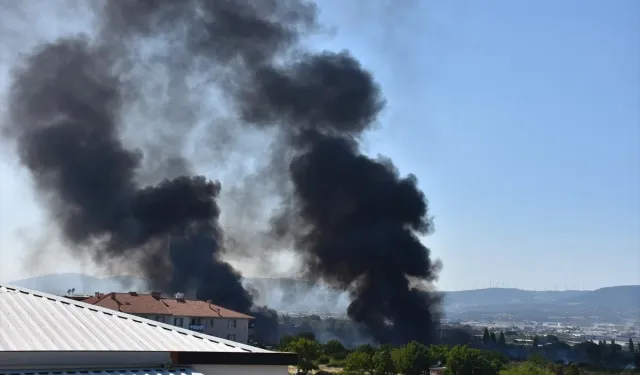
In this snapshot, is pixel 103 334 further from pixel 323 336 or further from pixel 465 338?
pixel 323 336

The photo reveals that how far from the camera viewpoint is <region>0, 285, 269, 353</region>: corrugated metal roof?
41.9ft

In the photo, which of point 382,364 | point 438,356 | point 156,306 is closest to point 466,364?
point 382,364

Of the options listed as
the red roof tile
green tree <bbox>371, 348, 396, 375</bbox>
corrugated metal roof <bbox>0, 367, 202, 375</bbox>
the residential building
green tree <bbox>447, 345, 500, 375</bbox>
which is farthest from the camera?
the red roof tile

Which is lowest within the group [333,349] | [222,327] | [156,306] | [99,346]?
[333,349]

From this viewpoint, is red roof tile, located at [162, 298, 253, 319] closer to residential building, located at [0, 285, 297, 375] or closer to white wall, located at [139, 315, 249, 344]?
white wall, located at [139, 315, 249, 344]

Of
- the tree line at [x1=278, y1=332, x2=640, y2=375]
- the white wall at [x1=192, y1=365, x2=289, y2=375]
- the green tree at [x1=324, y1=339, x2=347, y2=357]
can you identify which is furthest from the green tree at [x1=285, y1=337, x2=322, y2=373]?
the white wall at [x1=192, y1=365, x2=289, y2=375]

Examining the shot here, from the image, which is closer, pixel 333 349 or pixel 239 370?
pixel 239 370

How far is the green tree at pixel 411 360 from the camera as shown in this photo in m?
54.2

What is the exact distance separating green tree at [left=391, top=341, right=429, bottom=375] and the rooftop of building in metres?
13.6

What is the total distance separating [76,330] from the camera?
1380cm

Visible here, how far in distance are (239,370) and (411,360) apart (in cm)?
4193

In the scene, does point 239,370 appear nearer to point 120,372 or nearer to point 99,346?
point 120,372

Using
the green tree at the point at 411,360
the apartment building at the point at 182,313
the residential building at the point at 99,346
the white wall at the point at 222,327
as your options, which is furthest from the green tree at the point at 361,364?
the residential building at the point at 99,346

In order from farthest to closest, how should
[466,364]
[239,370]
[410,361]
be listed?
[410,361], [466,364], [239,370]
